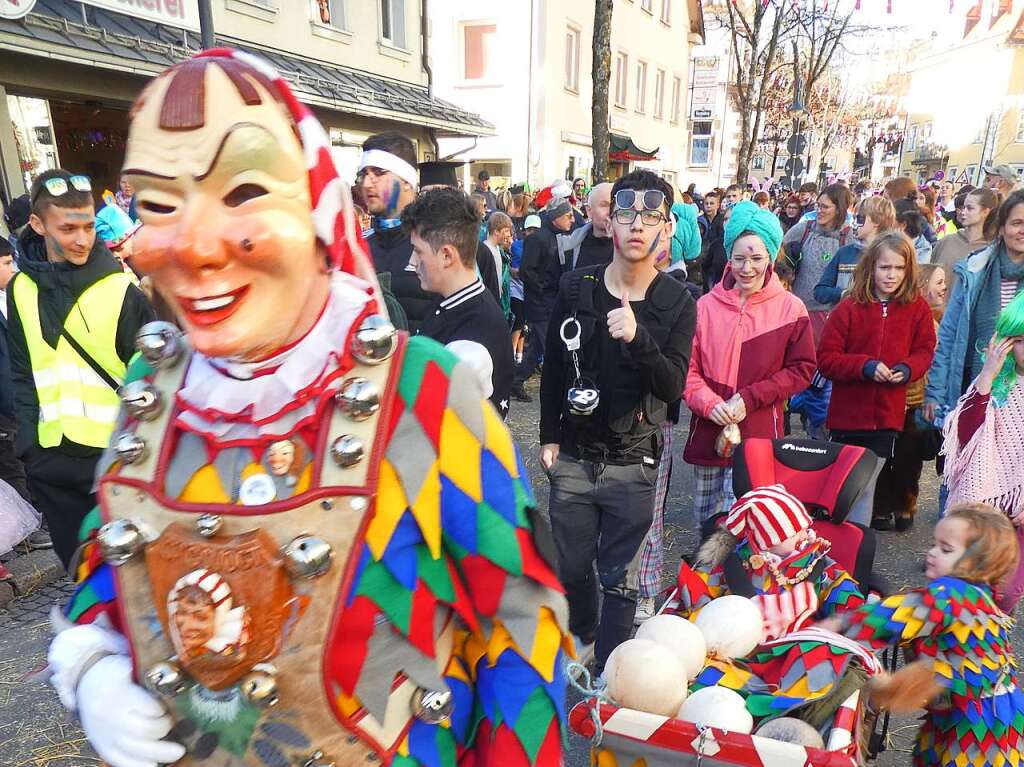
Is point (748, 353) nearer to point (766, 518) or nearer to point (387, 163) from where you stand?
point (766, 518)

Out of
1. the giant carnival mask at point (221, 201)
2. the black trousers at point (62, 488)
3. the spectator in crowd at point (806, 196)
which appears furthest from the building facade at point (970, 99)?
the giant carnival mask at point (221, 201)

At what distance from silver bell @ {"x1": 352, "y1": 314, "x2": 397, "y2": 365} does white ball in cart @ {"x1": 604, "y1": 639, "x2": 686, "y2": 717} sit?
1.34 m

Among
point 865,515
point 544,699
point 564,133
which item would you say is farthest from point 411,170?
point 564,133

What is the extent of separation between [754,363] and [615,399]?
1.05 m

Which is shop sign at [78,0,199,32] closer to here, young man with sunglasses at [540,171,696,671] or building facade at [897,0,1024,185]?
young man with sunglasses at [540,171,696,671]

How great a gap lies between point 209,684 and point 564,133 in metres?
21.7

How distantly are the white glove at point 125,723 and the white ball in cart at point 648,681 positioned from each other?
1.25 metres

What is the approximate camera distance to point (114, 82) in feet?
30.5

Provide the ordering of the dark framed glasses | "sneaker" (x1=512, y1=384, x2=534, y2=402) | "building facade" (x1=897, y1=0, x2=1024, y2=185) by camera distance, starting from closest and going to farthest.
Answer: the dark framed glasses
"sneaker" (x1=512, y1=384, x2=534, y2=402)
"building facade" (x1=897, y1=0, x2=1024, y2=185)

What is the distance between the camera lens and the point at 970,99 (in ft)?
139

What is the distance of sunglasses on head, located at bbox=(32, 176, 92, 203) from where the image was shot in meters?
3.00

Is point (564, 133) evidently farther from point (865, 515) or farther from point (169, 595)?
point (169, 595)

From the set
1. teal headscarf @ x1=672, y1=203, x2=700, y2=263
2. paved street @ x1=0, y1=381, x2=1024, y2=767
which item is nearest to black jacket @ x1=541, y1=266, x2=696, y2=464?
paved street @ x1=0, y1=381, x2=1024, y2=767

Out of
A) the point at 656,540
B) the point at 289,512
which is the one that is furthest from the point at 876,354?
the point at 289,512
